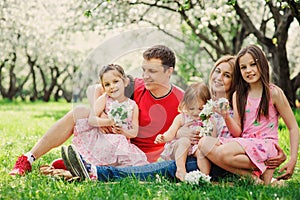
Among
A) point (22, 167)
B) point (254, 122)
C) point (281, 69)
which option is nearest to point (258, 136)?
point (254, 122)

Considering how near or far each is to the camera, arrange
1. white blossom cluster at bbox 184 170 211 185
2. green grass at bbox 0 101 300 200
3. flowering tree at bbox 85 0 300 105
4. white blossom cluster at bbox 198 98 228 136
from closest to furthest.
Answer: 1. green grass at bbox 0 101 300 200
2. white blossom cluster at bbox 184 170 211 185
3. white blossom cluster at bbox 198 98 228 136
4. flowering tree at bbox 85 0 300 105

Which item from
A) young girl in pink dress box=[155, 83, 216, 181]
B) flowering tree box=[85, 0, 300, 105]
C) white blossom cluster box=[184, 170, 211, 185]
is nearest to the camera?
white blossom cluster box=[184, 170, 211, 185]

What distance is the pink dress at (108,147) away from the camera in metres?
4.00

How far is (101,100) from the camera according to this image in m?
4.03

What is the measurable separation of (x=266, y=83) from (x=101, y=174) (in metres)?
1.40

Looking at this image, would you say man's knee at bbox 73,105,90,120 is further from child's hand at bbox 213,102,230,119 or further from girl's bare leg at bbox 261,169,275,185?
girl's bare leg at bbox 261,169,275,185

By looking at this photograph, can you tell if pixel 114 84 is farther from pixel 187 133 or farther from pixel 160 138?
pixel 187 133

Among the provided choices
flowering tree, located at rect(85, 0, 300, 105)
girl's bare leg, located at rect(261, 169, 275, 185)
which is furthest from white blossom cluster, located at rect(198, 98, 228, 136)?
flowering tree, located at rect(85, 0, 300, 105)

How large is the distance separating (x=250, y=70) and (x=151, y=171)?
106 centimetres

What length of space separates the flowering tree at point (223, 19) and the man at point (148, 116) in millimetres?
1025

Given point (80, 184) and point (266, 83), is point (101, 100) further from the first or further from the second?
point (266, 83)

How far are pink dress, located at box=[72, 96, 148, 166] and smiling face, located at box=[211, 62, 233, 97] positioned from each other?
66cm

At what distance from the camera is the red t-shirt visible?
4039mm

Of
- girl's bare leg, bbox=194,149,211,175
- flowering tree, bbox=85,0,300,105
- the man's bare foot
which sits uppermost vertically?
flowering tree, bbox=85,0,300,105
